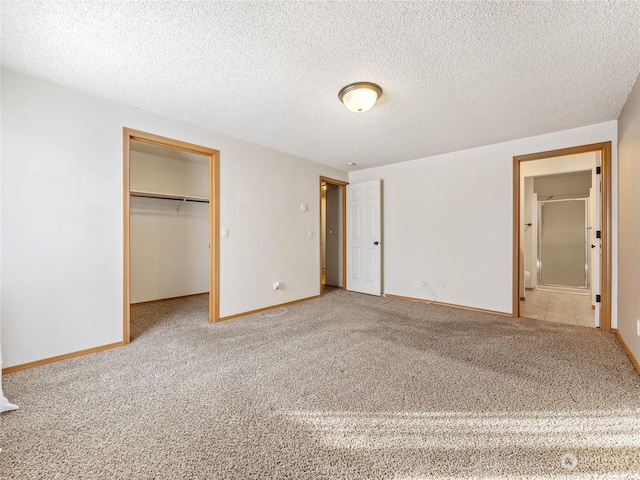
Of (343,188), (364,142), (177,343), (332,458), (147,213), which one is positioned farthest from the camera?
(343,188)

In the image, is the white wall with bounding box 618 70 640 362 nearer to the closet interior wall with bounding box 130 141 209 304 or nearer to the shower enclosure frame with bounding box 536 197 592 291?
the shower enclosure frame with bounding box 536 197 592 291

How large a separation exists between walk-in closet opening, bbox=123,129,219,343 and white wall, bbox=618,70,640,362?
433 centimetres

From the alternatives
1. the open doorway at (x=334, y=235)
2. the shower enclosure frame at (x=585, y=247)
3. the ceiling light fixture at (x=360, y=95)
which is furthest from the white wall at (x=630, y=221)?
the open doorway at (x=334, y=235)

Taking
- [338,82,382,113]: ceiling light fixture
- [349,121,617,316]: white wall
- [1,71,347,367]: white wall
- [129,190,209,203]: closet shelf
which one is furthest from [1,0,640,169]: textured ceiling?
[129,190,209,203]: closet shelf

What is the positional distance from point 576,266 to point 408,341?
17.5 ft

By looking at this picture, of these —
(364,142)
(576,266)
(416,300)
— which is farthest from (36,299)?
(576,266)

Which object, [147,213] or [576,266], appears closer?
[147,213]

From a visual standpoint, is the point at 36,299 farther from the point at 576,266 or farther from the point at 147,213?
the point at 576,266

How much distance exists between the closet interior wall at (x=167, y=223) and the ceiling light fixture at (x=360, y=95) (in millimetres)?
2822

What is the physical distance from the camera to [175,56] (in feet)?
6.43

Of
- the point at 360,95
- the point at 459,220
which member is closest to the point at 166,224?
the point at 360,95

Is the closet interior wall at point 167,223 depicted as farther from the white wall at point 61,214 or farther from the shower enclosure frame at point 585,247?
the shower enclosure frame at point 585,247

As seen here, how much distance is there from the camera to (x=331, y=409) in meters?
1.67

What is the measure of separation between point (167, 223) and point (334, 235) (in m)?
3.05
